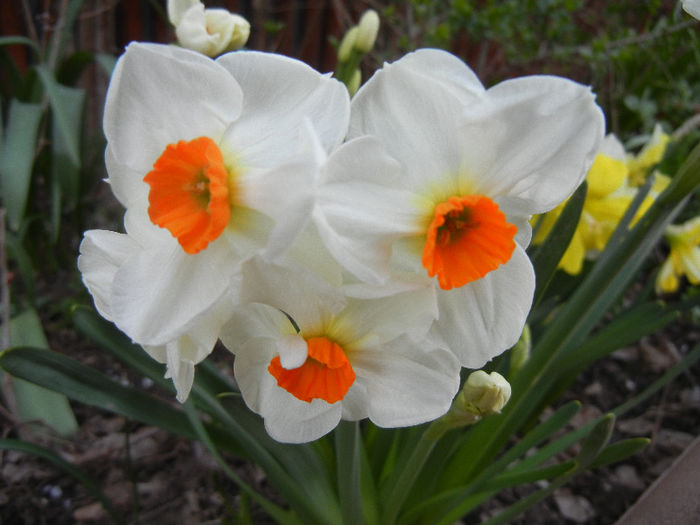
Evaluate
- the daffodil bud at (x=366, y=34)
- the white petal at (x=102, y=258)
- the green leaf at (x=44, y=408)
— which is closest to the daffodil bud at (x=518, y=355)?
the daffodil bud at (x=366, y=34)

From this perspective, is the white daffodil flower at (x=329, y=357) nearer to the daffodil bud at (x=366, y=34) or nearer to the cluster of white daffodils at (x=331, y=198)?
the cluster of white daffodils at (x=331, y=198)

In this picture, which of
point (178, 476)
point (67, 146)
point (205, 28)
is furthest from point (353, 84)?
point (67, 146)

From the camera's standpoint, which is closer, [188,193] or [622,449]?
[188,193]

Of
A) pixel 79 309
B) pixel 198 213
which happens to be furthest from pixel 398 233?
pixel 79 309

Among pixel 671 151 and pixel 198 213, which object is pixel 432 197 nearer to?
pixel 198 213

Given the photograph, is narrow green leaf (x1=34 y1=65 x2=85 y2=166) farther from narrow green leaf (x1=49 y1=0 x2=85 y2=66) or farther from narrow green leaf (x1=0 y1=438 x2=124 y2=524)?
narrow green leaf (x1=0 y1=438 x2=124 y2=524)

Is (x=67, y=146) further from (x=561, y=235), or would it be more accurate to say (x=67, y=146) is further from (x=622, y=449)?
(x=622, y=449)
